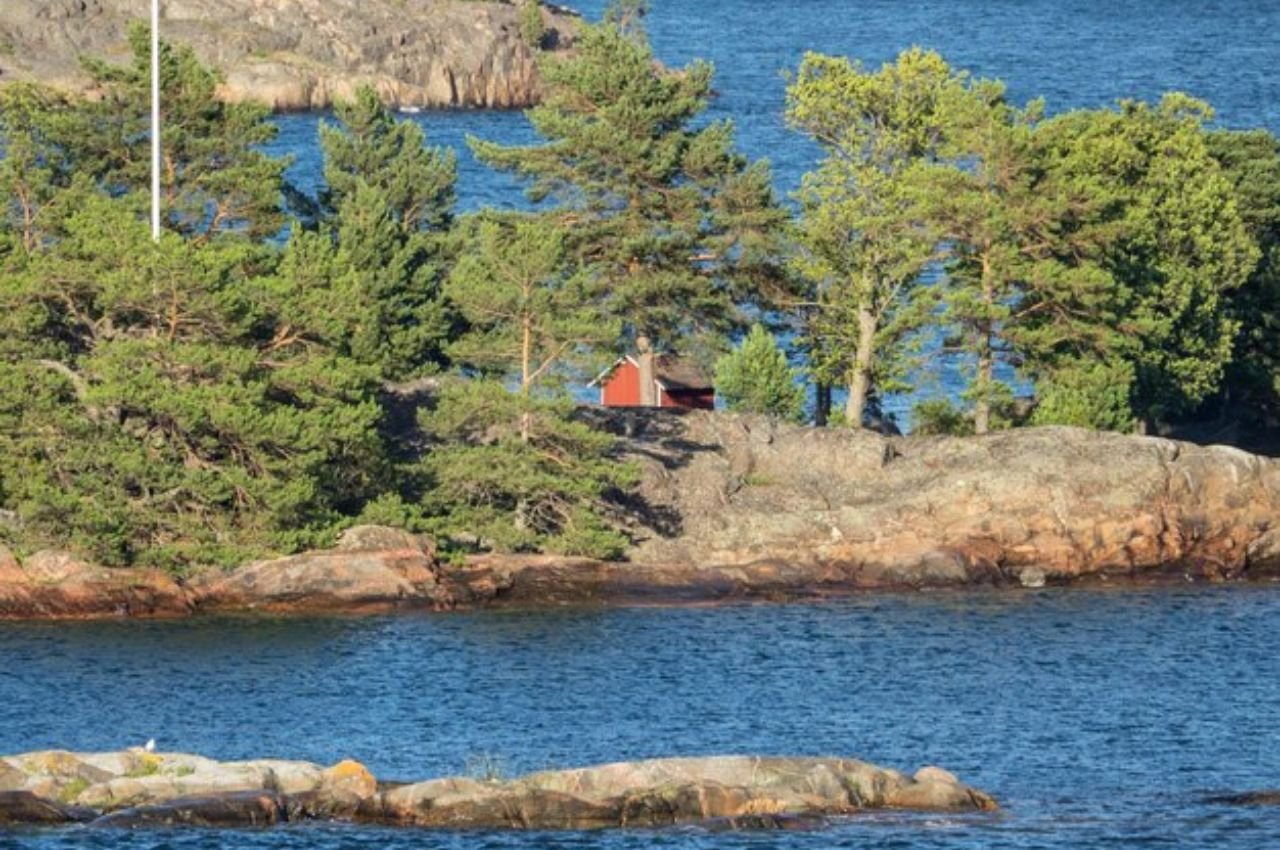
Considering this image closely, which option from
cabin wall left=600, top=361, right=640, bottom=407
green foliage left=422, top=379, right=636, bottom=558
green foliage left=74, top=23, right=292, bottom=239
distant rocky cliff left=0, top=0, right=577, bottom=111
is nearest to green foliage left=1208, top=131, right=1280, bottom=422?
cabin wall left=600, top=361, right=640, bottom=407

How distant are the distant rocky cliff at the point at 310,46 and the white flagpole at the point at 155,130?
9834 centimetres

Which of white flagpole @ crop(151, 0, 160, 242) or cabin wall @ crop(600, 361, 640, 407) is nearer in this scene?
white flagpole @ crop(151, 0, 160, 242)

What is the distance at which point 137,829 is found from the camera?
55156 millimetres

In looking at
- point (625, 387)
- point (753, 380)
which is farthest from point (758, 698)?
point (625, 387)

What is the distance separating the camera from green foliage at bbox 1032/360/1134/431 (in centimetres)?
8700

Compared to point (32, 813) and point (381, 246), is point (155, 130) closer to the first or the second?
point (381, 246)

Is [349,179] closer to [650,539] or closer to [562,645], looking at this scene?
[650,539]

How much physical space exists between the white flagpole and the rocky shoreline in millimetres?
10131

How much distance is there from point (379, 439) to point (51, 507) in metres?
8.25

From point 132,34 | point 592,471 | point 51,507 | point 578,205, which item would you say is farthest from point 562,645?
point 132,34

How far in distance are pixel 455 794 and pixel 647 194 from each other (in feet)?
111

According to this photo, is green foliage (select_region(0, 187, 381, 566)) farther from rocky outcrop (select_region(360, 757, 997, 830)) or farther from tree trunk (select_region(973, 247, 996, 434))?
rocky outcrop (select_region(360, 757, 997, 830))

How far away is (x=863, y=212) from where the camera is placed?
291 ft

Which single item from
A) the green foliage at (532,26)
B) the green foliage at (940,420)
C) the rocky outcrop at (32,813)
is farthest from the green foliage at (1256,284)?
the green foliage at (532,26)
